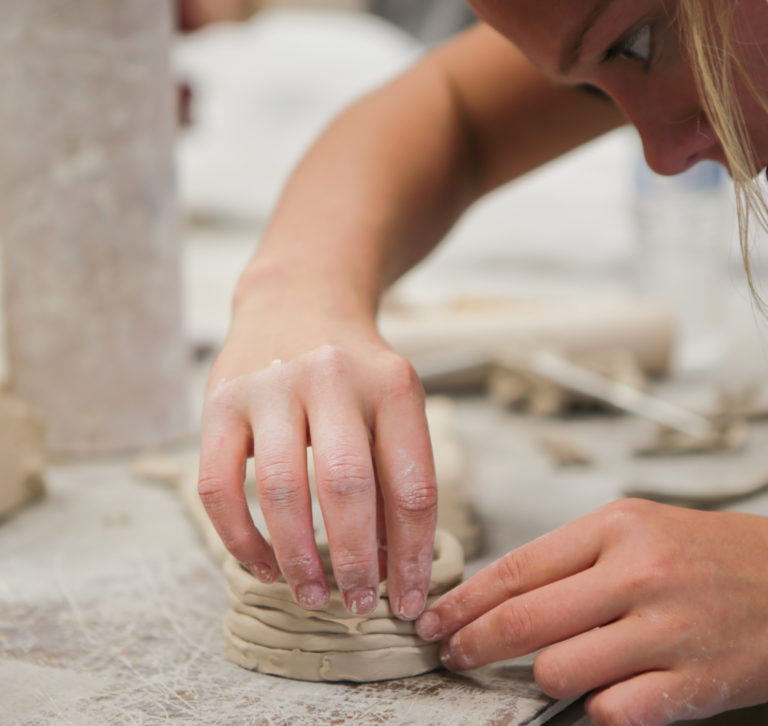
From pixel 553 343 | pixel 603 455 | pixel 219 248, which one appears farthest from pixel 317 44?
pixel 603 455

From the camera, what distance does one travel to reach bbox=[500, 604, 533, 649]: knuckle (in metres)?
0.60

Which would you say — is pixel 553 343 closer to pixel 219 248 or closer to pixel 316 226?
pixel 316 226

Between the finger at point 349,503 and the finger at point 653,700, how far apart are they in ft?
0.51

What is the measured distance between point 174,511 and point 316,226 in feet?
1.10

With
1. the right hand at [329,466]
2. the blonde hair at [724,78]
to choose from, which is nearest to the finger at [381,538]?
the right hand at [329,466]

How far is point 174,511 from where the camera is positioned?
0.97m

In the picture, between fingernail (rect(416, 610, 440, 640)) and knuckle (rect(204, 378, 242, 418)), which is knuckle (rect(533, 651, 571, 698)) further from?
knuckle (rect(204, 378, 242, 418))

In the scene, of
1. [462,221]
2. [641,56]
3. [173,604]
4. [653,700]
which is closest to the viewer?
[653,700]

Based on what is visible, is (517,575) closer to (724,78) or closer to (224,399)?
(224,399)

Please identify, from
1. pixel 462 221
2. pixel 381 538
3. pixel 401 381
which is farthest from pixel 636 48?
pixel 462 221

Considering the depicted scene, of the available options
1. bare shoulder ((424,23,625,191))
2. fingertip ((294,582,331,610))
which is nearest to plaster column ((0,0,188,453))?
bare shoulder ((424,23,625,191))

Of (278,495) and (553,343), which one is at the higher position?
(278,495)

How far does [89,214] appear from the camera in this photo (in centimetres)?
106

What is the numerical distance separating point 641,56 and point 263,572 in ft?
1.46
